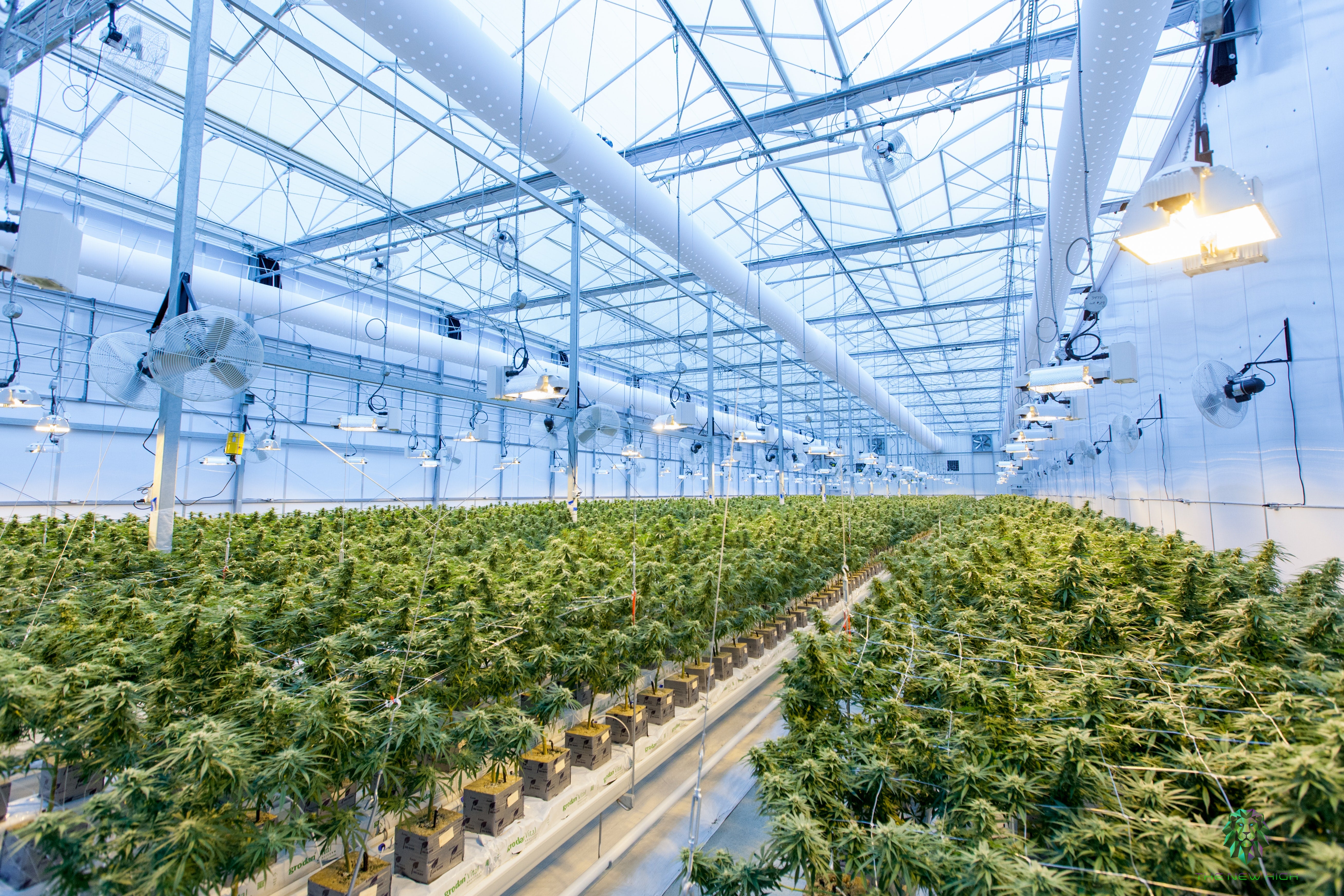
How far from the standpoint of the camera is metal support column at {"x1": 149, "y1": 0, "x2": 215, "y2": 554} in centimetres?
453

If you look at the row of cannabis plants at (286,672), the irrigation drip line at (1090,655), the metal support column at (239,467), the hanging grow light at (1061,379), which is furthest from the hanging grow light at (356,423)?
the hanging grow light at (1061,379)

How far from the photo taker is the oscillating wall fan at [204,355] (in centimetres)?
362

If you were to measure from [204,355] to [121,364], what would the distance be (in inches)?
47.5

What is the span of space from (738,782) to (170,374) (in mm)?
4539

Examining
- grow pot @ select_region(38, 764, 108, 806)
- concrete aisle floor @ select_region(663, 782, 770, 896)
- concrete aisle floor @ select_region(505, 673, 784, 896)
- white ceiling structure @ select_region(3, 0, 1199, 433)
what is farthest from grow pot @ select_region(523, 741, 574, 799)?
white ceiling structure @ select_region(3, 0, 1199, 433)

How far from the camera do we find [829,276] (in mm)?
13203

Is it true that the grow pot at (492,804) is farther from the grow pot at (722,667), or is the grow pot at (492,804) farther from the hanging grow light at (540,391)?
the hanging grow light at (540,391)

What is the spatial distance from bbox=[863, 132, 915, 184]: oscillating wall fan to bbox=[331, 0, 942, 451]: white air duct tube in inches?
80.7

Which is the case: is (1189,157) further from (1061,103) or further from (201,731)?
(1061,103)

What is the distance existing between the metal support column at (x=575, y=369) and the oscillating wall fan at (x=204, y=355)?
4.66m

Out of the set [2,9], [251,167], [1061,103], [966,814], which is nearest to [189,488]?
[251,167]

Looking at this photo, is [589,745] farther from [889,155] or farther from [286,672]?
[889,155]

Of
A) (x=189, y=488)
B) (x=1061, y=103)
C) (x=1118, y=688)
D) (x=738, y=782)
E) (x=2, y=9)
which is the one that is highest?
(x=1061, y=103)

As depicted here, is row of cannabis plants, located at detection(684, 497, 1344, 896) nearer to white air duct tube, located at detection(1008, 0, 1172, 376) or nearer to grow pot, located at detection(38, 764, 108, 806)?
grow pot, located at detection(38, 764, 108, 806)
